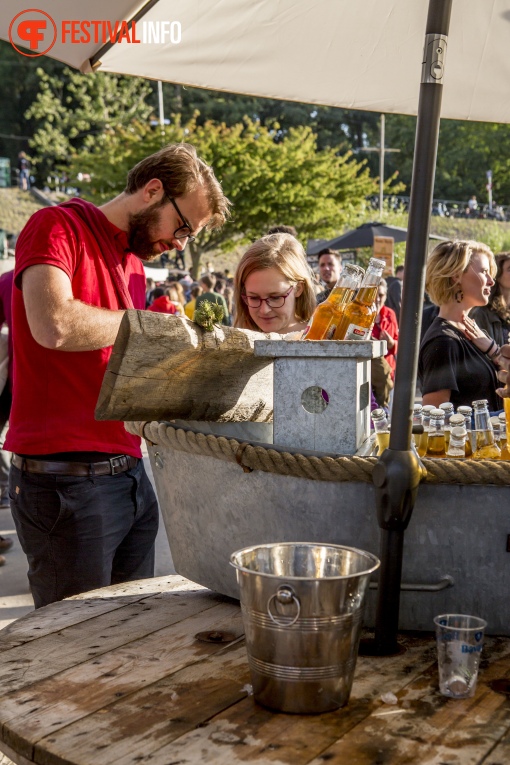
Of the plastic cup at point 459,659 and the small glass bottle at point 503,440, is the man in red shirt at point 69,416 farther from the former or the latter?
the plastic cup at point 459,659

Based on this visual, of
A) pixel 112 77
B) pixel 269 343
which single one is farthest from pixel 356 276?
pixel 112 77

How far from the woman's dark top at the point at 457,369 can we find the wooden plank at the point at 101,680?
7.08ft

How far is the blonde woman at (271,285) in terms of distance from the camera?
9.52ft

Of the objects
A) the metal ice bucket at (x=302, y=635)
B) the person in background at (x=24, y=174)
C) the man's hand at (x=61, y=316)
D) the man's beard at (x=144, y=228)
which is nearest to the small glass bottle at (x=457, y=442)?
the metal ice bucket at (x=302, y=635)

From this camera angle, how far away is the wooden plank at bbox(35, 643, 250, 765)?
117cm

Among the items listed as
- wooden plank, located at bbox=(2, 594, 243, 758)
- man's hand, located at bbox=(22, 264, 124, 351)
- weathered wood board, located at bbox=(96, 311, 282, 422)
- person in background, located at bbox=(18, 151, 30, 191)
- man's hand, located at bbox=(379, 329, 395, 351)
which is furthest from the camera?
person in background, located at bbox=(18, 151, 30, 191)

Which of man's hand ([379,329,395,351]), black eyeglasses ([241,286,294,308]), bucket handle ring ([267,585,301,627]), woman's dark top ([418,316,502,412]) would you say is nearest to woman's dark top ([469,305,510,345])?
woman's dark top ([418,316,502,412])

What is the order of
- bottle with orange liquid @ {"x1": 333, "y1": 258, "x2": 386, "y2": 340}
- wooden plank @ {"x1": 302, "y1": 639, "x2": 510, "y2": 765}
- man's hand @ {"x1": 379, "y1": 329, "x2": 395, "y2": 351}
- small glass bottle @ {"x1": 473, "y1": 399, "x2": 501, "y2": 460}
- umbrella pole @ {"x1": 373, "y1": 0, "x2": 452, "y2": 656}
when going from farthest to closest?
man's hand @ {"x1": 379, "y1": 329, "x2": 395, "y2": 351} → small glass bottle @ {"x1": 473, "y1": 399, "x2": 501, "y2": 460} → bottle with orange liquid @ {"x1": 333, "y1": 258, "x2": 386, "y2": 340} → umbrella pole @ {"x1": 373, "y1": 0, "x2": 452, "y2": 656} → wooden plank @ {"x1": 302, "y1": 639, "x2": 510, "y2": 765}

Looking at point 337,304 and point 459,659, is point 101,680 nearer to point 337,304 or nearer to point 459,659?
point 459,659

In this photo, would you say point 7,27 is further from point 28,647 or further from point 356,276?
point 28,647

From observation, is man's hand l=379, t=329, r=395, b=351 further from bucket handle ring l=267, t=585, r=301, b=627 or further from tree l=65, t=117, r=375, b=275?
tree l=65, t=117, r=375, b=275

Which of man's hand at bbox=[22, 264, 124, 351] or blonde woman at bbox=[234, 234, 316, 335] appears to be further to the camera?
blonde woman at bbox=[234, 234, 316, 335]

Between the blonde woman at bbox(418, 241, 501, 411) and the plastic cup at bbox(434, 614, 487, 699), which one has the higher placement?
the blonde woman at bbox(418, 241, 501, 411)

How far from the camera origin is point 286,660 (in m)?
1.26
